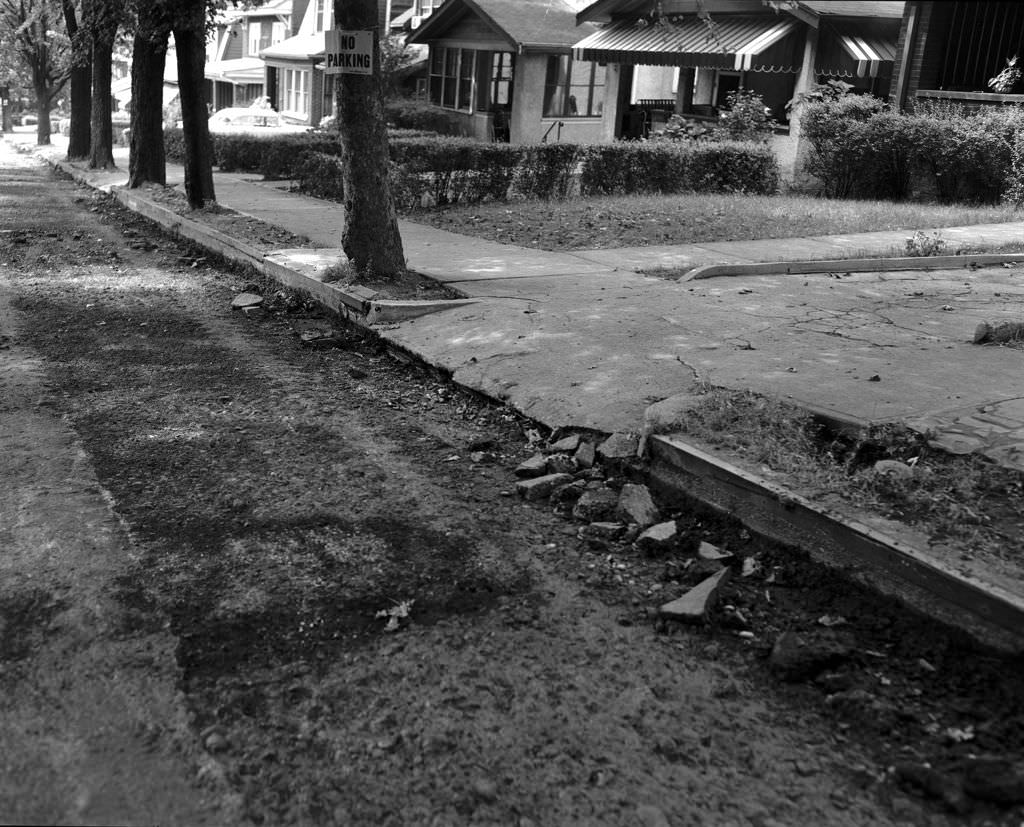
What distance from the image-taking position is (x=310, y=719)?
130 inches

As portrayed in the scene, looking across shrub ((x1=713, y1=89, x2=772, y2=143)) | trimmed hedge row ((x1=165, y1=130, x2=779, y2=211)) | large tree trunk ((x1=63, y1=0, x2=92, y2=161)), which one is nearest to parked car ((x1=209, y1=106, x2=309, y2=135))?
large tree trunk ((x1=63, y1=0, x2=92, y2=161))

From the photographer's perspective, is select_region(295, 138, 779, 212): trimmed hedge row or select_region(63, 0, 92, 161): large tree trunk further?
select_region(63, 0, 92, 161): large tree trunk

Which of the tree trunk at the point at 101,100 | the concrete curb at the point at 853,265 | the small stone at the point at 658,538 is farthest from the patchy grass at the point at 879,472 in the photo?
the tree trunk at the point at 101,100

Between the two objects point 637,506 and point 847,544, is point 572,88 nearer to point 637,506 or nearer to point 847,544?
point 637,506

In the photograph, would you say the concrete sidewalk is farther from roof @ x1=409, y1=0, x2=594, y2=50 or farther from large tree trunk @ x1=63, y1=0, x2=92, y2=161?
large tree trunk @ x1=63, y1=0, x2=92, y2=161

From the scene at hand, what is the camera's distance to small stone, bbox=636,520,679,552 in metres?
4.61

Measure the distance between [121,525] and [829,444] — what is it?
3.30 m

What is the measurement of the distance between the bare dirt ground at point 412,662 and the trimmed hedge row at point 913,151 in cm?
1385

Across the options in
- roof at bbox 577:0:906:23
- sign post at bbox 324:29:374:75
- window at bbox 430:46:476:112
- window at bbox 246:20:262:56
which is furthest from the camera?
window at bbox 246:20:262:56

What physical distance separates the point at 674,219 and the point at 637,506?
10.1 metres

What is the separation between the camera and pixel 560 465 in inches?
217

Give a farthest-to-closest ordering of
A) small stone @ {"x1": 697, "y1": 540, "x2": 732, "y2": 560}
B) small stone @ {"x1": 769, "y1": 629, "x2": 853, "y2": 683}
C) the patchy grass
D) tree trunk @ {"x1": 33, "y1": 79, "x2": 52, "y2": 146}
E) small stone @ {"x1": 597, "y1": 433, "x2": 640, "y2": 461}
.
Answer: tree trunk @ {"x1": 33, "y1": 79, "x2": 52, "y2": 146} → small stone @ {"x1": 597, "y1": 433, "x2": 640, "y2": 461} → small stone @ {"x1": 697, "y1": 540, "x2": 732, "y2": 560} → the patchy grass → small stone @ {"x1": 769, "y1": 629, "x2": 853, "y2": 683}

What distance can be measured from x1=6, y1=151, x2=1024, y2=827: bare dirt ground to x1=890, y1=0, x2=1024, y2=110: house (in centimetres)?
1697

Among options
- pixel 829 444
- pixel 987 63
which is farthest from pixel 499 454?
pixel 987 63
